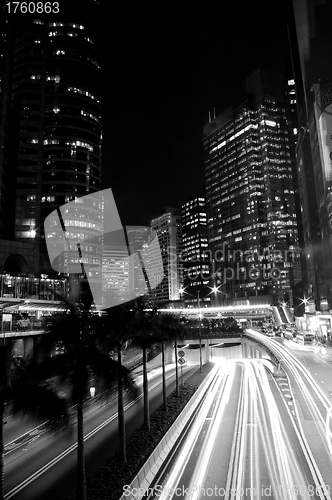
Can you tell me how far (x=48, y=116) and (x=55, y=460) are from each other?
125m

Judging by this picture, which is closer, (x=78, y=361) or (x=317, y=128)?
(x=78, y=361)

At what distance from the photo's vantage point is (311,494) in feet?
53.3

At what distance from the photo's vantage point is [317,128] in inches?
3511

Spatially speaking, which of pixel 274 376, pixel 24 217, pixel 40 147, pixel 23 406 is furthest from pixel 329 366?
pixel 40 147

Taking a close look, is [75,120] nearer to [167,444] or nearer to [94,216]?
[94,216]

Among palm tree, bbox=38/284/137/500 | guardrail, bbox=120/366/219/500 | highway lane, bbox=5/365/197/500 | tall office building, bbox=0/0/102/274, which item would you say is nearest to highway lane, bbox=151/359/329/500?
guardrail, bbox=120/366/219/500

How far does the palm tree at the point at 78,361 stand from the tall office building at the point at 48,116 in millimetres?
90583

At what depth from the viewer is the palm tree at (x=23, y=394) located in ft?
37.4

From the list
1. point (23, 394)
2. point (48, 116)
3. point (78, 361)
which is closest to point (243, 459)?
point (78, 361)

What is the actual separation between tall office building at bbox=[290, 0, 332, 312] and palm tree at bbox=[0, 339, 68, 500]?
261 feet

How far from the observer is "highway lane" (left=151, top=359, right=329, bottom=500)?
16.8 m

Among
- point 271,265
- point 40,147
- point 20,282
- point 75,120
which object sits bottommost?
point 20,282

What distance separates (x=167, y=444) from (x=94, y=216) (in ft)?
369

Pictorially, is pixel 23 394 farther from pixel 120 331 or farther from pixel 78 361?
pixel 120 331
